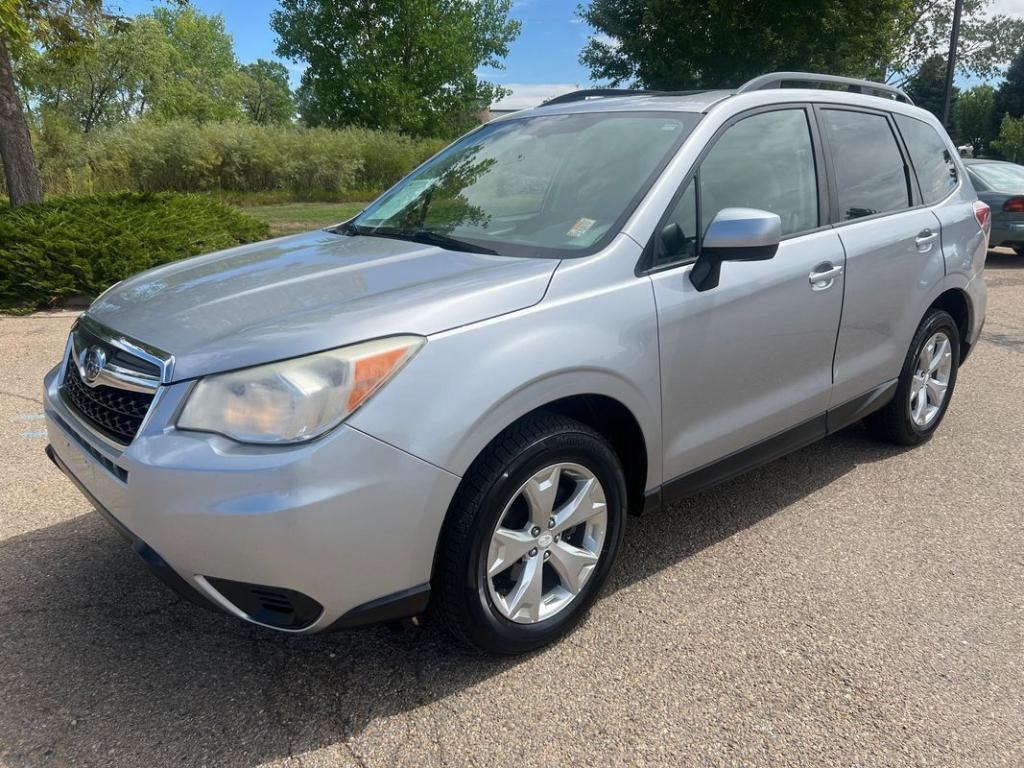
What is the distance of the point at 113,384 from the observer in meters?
2.37

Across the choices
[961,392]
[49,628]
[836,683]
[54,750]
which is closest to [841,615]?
[836,683]

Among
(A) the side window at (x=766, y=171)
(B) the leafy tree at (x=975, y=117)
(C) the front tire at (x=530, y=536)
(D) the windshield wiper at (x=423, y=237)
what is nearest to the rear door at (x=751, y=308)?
(A) the side window at (x=766, y=171)

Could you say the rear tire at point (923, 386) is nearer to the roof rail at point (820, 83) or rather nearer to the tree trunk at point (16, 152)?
the roof rail at point (820, 83)

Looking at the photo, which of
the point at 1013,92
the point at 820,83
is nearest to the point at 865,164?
the point at 820,83

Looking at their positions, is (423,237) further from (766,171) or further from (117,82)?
(117,82)

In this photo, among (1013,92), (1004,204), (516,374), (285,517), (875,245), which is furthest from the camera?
(1013,92)

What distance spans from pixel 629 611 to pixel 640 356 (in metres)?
0.94

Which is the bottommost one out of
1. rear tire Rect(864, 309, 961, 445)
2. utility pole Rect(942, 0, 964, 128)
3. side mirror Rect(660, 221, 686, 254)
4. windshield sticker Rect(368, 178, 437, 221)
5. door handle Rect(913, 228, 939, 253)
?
rear tire Rect(864, 309, 961, 445)

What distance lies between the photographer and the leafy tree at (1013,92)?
50.9 meters

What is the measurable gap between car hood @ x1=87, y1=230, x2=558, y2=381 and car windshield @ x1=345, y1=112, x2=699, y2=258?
20 cm

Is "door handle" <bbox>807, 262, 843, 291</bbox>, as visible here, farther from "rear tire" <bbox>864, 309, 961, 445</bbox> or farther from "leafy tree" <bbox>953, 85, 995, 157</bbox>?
"leafy tree" <bbox>953, 85, 995, 157</bbox>

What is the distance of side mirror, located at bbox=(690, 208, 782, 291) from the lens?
2635 millimetres

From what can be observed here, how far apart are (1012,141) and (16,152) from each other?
1808 inches

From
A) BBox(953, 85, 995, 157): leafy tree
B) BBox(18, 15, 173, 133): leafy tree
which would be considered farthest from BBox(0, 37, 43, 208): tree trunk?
BBox(953, 85, 995, 157): leafy tree
